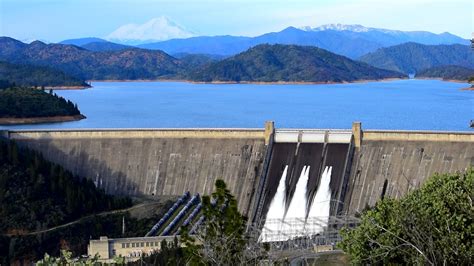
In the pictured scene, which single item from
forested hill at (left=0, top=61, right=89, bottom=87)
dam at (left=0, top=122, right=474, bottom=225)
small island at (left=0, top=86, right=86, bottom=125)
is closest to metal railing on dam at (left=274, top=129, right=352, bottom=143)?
dam at (left=0, top=122, right=474, bottom=225)

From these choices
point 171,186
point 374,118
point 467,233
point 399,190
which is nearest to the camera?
point 467,233

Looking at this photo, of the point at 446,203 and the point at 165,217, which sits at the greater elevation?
the point at 446,203

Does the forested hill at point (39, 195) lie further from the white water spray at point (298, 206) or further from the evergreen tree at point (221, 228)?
the evergreen tree at point (221, 228)

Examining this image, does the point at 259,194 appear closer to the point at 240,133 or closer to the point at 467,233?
the point at 240,133

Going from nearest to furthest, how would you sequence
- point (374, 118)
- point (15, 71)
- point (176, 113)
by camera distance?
point (374, 118), point (176, 113), point (15, 71)

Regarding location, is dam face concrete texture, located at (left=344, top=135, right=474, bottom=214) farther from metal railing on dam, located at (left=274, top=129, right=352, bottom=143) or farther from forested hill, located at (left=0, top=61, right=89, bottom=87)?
forested hill, located at (left=0, top=61, right=89, bottom=87)

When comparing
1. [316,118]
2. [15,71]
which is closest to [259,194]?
[316,118]

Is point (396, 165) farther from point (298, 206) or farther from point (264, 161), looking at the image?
point (264, 161)
